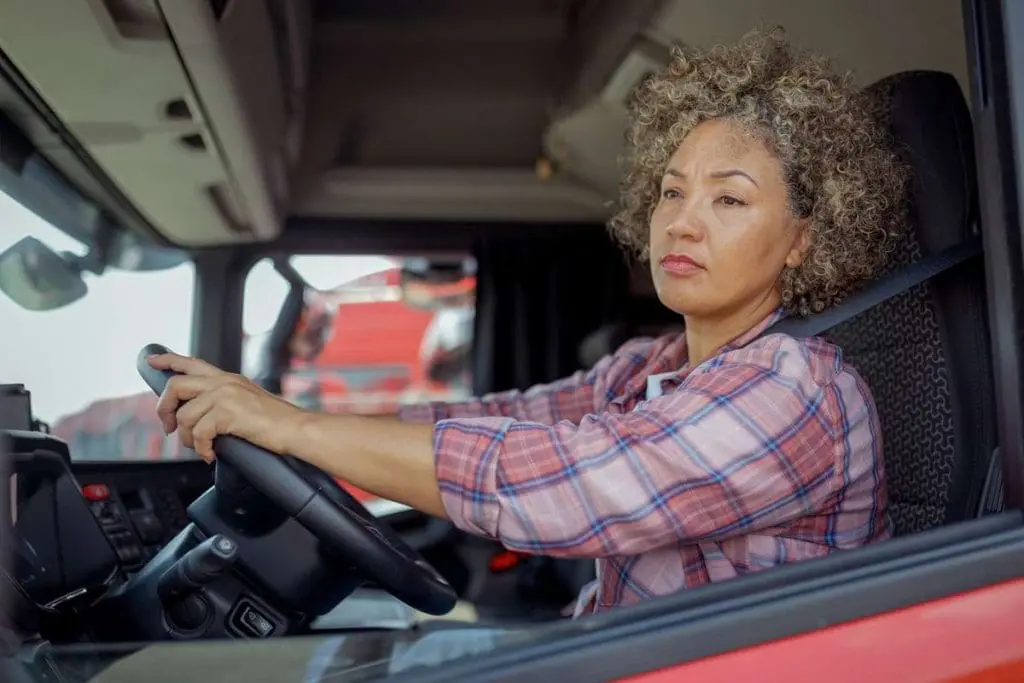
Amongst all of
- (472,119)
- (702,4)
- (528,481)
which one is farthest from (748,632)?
(472,119)

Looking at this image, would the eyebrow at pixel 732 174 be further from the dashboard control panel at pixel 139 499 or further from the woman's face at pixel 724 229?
the dashboard control panel at pixel 139 499

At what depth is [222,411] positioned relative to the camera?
114 cm

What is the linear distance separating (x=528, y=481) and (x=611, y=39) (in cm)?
149

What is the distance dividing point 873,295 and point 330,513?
74 centimetres

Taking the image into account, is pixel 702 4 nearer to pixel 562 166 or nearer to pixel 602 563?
pixel 562 166

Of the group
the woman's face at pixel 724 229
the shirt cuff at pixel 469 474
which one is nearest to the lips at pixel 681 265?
the woman's face at pixel 724 229

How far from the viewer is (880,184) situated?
1.40 m

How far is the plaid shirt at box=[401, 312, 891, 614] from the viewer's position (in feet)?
3.38

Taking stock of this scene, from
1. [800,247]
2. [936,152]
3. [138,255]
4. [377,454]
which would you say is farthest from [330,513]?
[138,255]

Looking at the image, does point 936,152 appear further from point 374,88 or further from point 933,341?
point 374,88

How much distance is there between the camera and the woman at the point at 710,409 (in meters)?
1.04

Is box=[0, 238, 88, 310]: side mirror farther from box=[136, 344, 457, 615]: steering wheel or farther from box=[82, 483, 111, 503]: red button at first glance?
box=[82, 483, 111, 503]: red button

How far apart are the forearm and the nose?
1.44ft

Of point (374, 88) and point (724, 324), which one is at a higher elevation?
point (374, 88)
